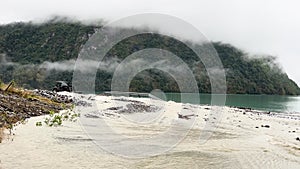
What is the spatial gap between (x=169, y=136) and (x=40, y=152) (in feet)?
26.4

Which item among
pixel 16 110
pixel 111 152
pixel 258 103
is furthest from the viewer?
pixel 258 103

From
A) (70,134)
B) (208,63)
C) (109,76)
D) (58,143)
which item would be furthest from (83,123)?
(208,63)

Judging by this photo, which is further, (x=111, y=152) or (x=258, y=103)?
(x=258, y=103)

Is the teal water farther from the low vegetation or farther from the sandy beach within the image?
the sandy beach

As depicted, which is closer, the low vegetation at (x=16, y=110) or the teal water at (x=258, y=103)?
the low vegetation at (x=16, y=110)

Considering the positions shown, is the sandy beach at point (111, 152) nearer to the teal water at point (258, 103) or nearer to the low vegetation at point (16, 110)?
the low vegetation at point (16, 110)

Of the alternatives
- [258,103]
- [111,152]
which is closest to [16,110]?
[111,152]

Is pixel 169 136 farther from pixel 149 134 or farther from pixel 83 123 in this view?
pixel 83 123

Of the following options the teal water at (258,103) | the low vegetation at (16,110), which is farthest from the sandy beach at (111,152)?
the teal water at (258,103)

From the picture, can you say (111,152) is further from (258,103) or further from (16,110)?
(258,103)

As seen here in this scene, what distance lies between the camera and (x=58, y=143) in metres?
13.7

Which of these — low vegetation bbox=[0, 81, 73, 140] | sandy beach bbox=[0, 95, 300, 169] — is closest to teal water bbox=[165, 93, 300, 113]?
low vegetation bbox=[0, 81, 73, 140]

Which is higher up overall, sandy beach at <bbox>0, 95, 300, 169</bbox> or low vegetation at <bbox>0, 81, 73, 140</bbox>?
low vegetation at <bbox>0, 81, 73, 140</bbox>

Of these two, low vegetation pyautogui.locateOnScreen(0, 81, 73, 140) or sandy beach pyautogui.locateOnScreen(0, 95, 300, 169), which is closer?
sandy beach pyautogui.locateOnScreen(0, 95, 300, 169)
